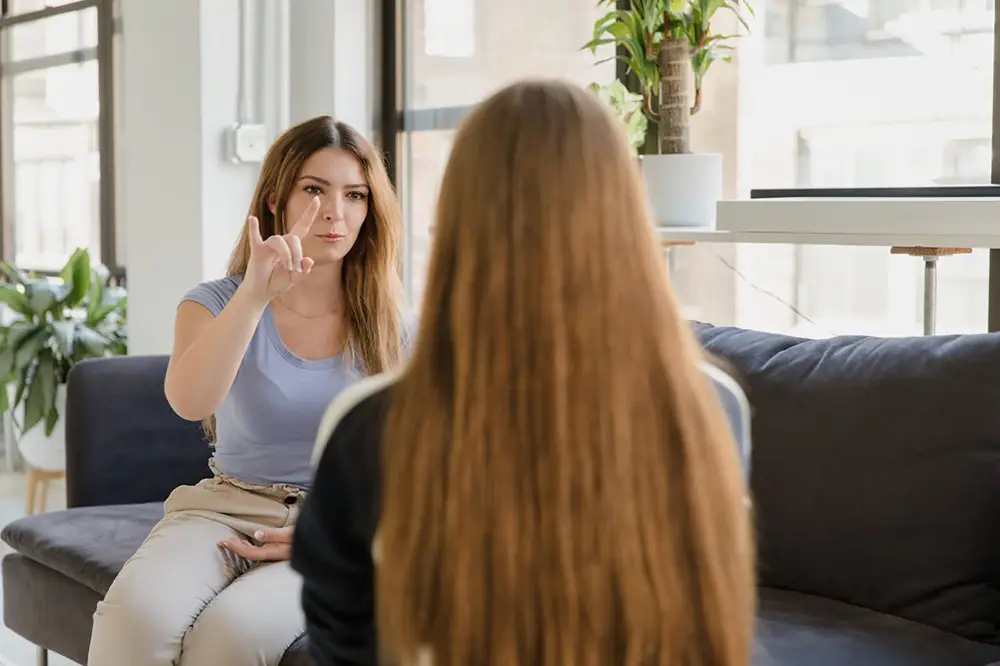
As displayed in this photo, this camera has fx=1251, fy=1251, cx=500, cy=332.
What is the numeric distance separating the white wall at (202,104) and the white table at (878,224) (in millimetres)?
1631

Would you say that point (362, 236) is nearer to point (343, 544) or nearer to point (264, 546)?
point (264, 546)

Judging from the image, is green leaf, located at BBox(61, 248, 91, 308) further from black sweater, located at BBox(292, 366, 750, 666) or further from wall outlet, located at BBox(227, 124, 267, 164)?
black sweater, located at BBox(292, 366, 750, 666)

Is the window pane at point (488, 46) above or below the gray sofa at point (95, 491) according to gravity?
above

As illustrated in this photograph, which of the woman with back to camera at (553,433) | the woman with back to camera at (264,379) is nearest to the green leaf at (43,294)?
the woman with back to camera at (264,379)

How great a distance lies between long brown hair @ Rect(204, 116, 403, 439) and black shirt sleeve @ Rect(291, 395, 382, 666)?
101 centimetres

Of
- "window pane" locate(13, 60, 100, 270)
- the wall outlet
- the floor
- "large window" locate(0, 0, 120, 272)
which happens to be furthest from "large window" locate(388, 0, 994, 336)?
"window pane" locate(13, 60, 100, 270)

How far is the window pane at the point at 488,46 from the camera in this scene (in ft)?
10.9

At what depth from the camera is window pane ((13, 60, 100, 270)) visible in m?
4.89

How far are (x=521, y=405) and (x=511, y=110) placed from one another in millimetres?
246

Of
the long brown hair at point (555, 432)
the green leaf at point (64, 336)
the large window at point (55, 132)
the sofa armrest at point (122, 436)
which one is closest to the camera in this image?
the long brown hair at point (555, 432)

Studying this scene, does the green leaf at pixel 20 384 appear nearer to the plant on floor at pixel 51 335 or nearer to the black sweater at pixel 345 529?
the plant on floor at pixel 51 335

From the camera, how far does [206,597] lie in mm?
1950

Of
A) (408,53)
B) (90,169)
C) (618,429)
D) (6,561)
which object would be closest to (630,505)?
(618,429)

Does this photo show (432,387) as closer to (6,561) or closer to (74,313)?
(6,561)
